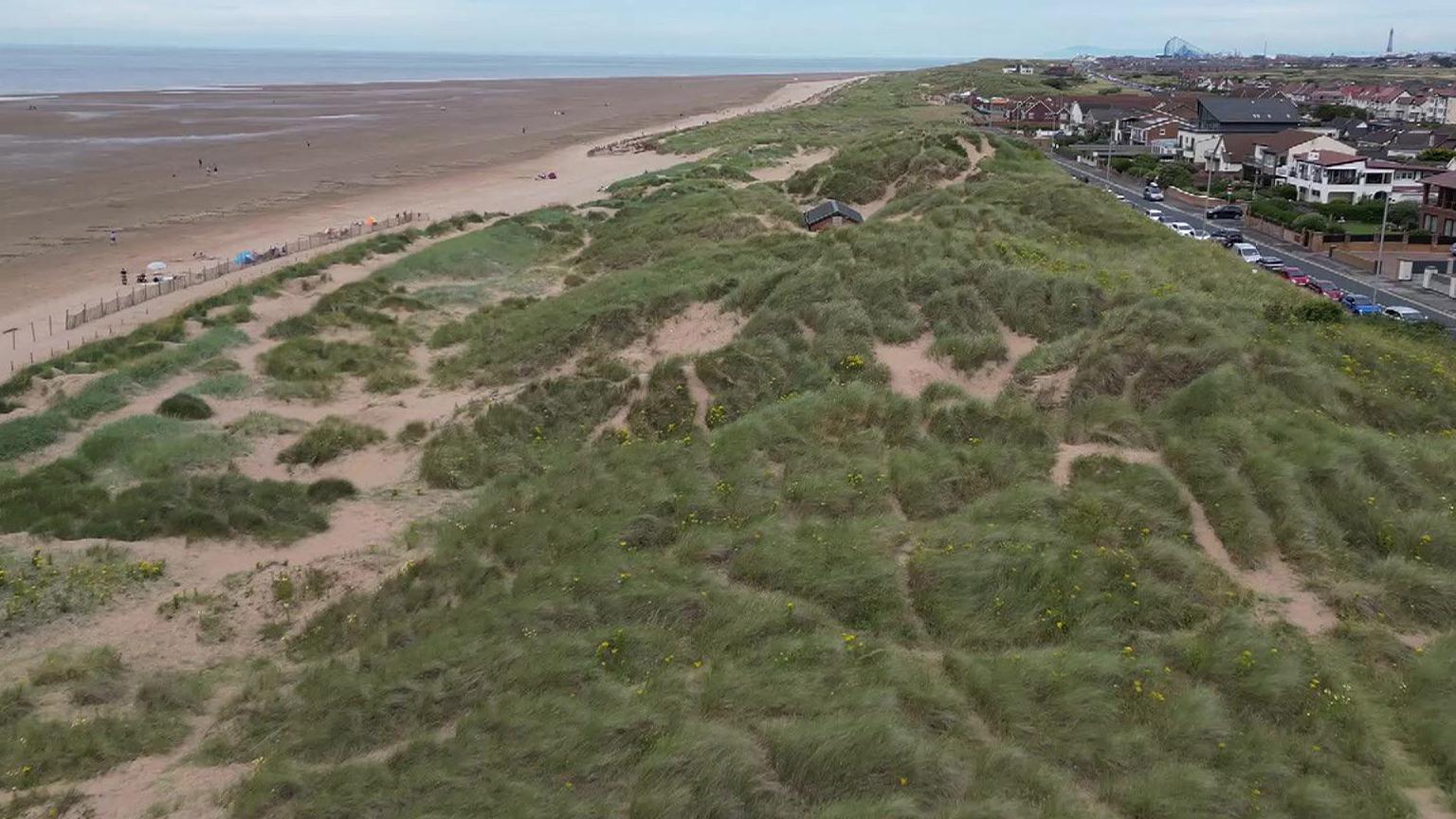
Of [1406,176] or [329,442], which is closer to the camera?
[329,442]

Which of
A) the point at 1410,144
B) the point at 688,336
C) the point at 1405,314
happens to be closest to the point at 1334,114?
the point at 1410,144

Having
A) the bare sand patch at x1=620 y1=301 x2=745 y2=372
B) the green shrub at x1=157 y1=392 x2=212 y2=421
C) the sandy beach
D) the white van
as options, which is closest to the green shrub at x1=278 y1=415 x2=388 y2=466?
the green shrub at x1=157 y1=392 x2=212 y2=421

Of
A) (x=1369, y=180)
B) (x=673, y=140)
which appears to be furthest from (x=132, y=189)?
(x=1369, y=180)

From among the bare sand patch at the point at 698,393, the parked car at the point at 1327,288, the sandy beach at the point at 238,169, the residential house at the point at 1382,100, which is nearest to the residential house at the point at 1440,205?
the parked car at the point at 1327,288

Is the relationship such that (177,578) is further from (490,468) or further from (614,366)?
(614,366)

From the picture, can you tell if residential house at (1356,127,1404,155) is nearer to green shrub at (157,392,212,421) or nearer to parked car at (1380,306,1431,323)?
parked car at (1380,306,1431,323)

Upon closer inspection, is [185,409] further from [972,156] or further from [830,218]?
[972,156]
